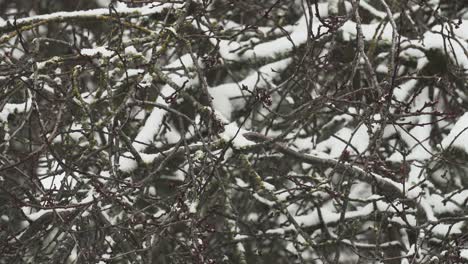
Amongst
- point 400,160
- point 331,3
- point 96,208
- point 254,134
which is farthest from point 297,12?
point 96,208

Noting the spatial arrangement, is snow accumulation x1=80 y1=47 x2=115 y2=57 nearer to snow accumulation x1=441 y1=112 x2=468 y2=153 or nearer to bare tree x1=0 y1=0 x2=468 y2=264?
bare tree x1=0 y1=0 x2=468 y2=264

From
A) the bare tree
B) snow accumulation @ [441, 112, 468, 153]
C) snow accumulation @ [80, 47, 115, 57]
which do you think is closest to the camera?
the bare tree

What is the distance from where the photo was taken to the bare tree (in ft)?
12.1

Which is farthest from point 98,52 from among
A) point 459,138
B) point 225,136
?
point 459,138

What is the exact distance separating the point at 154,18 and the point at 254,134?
Result: 1362 mm

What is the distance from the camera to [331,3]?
5969mm

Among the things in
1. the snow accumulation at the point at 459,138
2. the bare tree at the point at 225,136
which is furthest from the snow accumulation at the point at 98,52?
the snow accumulation at the point at 459,138

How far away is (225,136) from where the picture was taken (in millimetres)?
4066

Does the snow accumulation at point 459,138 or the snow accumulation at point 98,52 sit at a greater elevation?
the snow accumulation at point 98,52

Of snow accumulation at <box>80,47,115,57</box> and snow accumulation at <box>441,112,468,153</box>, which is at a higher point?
snow accumulation at <box>80,47,115,57</box>

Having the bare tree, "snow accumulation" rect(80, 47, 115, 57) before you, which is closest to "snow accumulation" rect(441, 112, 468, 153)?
the bare tree

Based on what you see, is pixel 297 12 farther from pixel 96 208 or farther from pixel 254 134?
pixel 96 208

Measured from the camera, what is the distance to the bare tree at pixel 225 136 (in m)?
3.68

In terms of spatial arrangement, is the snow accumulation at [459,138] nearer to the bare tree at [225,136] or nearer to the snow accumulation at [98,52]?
the bare tree at [225,136]
